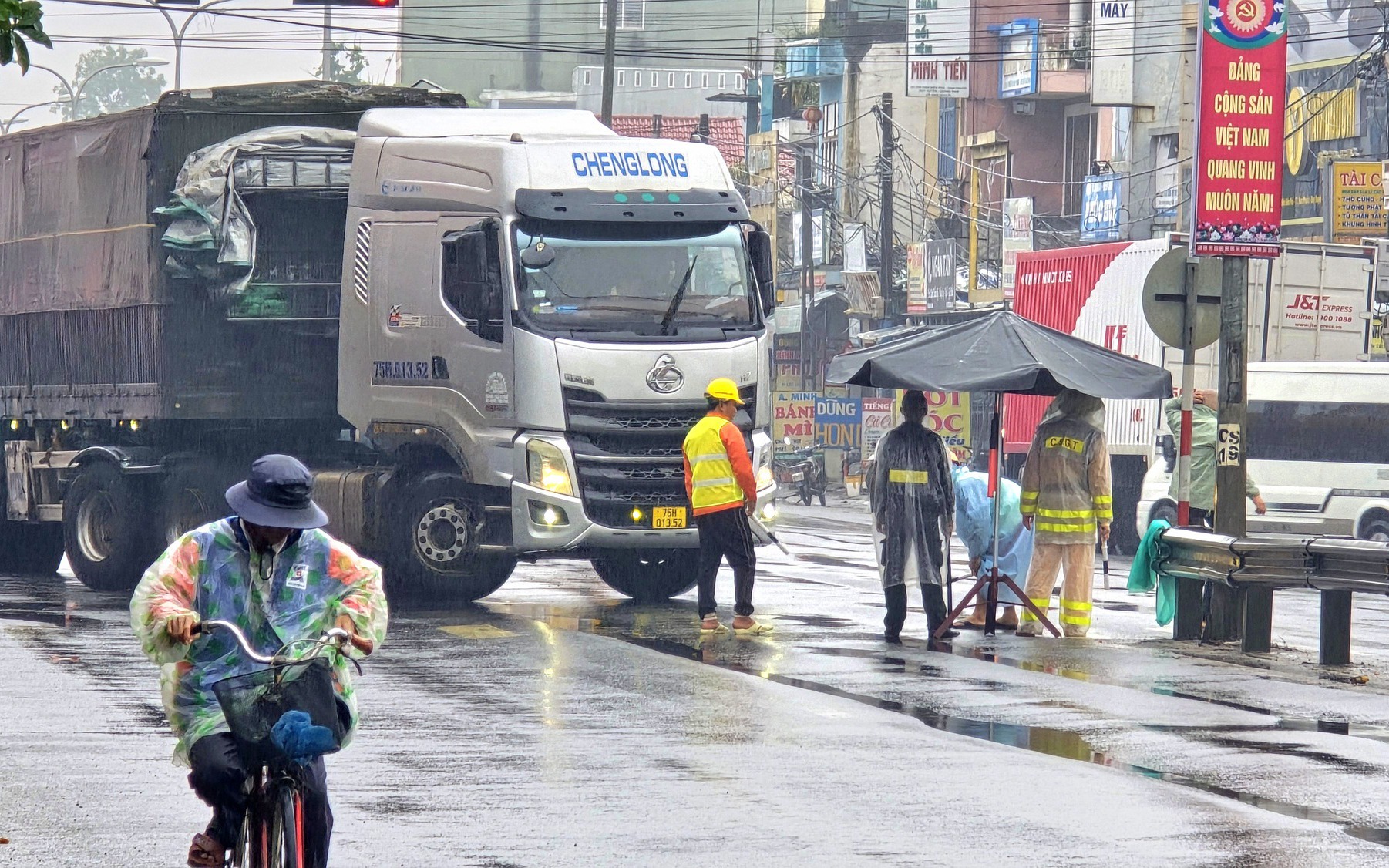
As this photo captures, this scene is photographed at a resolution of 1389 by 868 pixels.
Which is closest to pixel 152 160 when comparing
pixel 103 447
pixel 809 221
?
pixel 103 447

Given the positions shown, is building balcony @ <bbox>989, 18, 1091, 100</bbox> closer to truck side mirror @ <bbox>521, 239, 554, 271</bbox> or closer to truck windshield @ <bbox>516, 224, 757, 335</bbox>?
truck windshield @ <bbox>516, 224, 757, 335</bbox>

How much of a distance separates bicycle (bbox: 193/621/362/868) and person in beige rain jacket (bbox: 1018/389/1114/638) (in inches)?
394

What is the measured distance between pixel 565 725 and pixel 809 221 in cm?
4380

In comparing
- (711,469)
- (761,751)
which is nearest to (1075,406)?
(711,469)

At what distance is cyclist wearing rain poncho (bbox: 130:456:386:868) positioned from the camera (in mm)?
5922

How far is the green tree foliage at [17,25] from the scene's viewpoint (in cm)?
634

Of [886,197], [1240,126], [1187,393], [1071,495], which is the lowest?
[1071,495]

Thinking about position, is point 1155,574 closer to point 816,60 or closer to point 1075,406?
point 1075,406

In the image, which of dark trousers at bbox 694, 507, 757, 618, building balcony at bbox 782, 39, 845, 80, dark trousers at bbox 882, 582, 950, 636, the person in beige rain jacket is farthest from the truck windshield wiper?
building balcony at bbox 782, 39, 845, 80

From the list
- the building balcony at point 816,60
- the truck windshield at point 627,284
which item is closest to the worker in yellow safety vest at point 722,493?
the truck windshield at point 627,284

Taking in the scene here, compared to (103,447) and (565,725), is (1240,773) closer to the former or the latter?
(565,725)

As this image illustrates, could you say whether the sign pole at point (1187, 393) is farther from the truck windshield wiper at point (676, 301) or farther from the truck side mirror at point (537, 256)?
the truck side mirror at point (537, 256)

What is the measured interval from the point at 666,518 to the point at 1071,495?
118 inches

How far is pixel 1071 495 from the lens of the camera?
15.3 m
